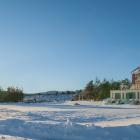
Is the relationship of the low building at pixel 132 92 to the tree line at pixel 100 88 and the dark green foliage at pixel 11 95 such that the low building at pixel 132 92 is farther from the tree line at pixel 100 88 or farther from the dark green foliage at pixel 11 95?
the dark green foliage at pixel 11 95

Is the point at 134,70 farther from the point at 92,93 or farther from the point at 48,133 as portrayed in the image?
the point at 48,133

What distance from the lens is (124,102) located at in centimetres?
Result: 6078

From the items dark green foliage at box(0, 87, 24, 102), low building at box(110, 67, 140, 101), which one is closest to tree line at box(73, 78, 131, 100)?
low building at box(110, 67, 140, 101)

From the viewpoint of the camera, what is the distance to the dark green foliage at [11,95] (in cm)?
7225

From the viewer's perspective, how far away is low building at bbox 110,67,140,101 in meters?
63.4

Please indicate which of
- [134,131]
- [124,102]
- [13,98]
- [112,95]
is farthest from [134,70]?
[134,131]

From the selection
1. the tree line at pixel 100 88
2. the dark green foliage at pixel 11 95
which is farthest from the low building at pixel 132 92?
the dark green foliage at pixel 11 95

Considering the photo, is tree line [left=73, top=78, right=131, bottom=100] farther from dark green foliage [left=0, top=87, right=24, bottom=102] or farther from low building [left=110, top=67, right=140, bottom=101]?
dark green foliage [left=0, top=87, right=24, bottom=102]

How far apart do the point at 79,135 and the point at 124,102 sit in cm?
4824

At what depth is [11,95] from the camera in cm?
7300

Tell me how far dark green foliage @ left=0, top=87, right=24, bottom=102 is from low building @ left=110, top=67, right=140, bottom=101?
17560 millimetres

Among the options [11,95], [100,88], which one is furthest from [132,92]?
[11,95]

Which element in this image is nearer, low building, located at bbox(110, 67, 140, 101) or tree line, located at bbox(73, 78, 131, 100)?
low building, located at bbox(110, 67, 140, 101)

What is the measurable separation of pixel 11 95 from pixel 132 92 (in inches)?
916
